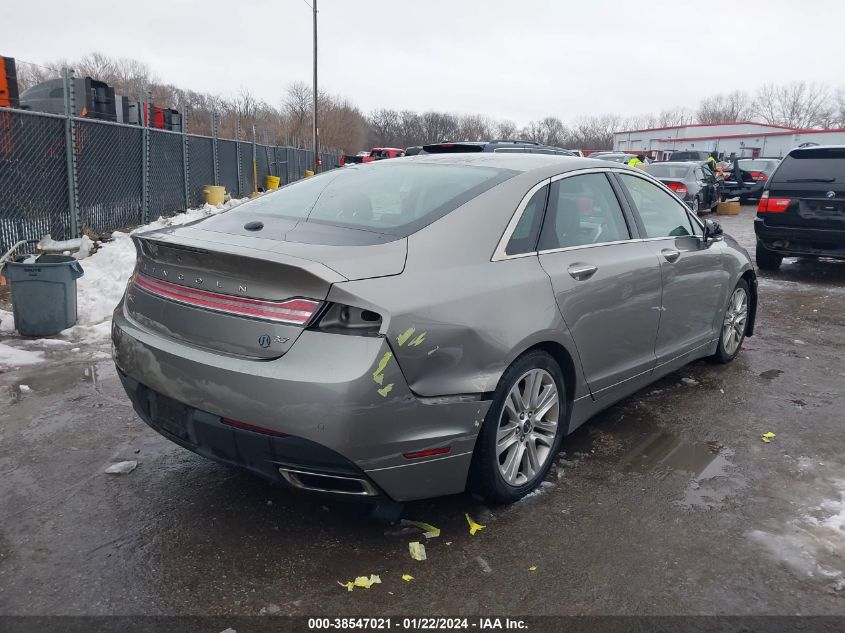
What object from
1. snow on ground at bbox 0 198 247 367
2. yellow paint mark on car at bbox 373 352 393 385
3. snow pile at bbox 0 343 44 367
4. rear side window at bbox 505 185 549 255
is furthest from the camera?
snow on ground at bbox 0 198 247 367

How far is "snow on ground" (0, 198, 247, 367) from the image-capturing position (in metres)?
5.38

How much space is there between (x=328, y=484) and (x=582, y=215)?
6.94 ft

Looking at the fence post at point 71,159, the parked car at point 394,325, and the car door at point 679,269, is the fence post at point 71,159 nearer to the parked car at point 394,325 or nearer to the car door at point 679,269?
the parked car at point 394,325

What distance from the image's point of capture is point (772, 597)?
2.61 metres

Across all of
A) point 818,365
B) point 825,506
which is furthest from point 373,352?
point 818,365

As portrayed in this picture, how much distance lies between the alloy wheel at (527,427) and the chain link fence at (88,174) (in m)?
7.56

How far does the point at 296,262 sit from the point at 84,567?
4.94 feet

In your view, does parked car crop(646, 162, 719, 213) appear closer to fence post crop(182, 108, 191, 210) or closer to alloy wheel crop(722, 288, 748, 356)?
fence post crop(182, 108, 191, 210)

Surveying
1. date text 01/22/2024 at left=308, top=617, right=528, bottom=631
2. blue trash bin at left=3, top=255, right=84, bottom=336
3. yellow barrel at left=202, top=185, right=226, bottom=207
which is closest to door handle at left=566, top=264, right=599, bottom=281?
date text 01/22/2024 at left=308, top=617, right=528, bottom=631

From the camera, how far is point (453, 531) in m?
3.04

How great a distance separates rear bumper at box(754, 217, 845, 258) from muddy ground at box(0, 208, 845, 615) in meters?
5.49

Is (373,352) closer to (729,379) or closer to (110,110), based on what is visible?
(729,379)

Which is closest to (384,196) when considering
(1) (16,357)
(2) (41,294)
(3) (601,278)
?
(3) (601,278)

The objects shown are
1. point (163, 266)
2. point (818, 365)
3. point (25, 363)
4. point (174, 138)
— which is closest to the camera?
point (163, 266)
